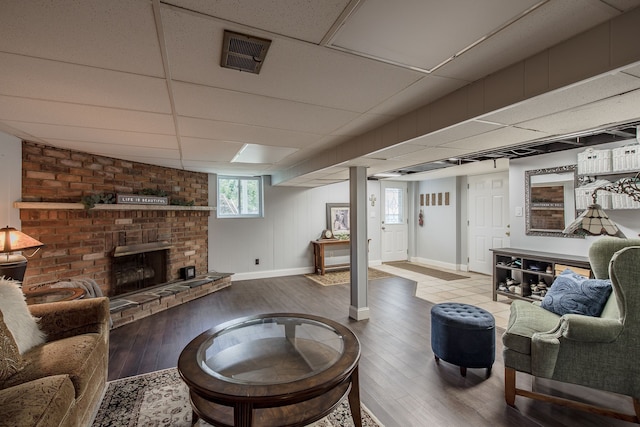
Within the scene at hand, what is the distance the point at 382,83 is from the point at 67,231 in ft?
12.9

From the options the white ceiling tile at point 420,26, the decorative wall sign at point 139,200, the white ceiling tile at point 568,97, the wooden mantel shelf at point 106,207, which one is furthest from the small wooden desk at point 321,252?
the white ceiling tile at point 420,26

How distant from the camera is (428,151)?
2984mm

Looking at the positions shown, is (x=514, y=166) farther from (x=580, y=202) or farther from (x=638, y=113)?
(x=638, y=113)

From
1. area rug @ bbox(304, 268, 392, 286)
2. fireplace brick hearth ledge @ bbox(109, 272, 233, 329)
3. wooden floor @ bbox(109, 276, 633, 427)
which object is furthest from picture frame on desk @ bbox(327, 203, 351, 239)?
fireplace brick hearth ledge @ bbox(109, 272, 233, 329)

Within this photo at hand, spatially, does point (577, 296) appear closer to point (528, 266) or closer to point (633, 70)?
point (633, 70)

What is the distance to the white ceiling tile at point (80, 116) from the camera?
2.16 meters

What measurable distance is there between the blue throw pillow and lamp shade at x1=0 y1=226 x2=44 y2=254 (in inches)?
184

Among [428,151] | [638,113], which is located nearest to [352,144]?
[428,151]

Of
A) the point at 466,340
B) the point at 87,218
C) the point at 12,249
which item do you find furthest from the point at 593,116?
the point at 87,218

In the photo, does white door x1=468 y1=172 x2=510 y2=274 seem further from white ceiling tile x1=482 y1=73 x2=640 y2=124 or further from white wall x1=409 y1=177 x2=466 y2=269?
white ceiling tile x1=482 y1=73 x2=640 y2=124

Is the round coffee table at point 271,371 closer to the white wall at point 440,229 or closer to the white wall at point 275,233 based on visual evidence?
the white wall at point 275,233

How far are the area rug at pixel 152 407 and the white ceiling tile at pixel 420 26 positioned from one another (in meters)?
2.22

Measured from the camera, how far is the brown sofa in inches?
52.8

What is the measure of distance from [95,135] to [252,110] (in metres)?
1.83
